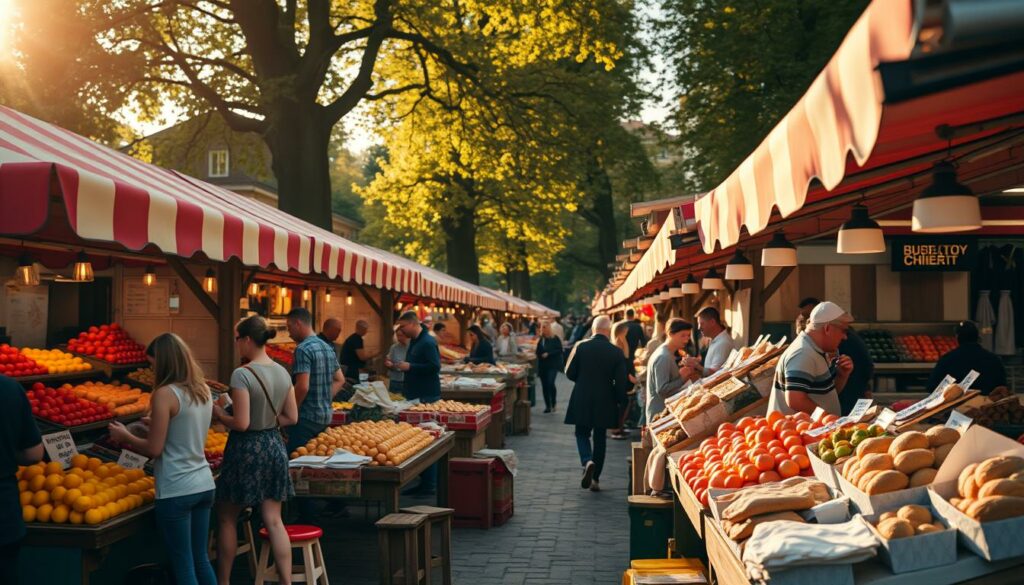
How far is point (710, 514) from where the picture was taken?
545cm

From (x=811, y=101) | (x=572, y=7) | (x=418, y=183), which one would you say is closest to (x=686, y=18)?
(x=572, y=7)

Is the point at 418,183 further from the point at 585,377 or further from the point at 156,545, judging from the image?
the point at 156,545

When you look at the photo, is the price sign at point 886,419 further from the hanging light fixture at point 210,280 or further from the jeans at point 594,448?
the hanging light fixture at point 210,280

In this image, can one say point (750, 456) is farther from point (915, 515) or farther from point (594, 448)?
point (594, 448)

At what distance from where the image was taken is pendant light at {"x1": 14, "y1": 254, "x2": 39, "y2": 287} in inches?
402

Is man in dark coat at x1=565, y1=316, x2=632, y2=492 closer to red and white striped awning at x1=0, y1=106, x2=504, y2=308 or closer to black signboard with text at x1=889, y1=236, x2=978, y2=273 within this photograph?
red and white striped awning at x1=0, y1=106, x2=504, y2=308

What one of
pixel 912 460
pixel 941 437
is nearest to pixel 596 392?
pixel 941 437

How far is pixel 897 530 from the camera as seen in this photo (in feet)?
12.5

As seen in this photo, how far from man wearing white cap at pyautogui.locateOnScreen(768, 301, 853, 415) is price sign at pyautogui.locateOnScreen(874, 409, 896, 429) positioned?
62.9 inches

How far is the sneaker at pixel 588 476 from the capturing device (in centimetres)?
1195

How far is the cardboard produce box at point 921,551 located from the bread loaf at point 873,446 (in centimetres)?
79

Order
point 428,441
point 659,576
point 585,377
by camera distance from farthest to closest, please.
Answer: point 585,377, point 428,441, point 659,576

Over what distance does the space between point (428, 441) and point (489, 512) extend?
1.37m

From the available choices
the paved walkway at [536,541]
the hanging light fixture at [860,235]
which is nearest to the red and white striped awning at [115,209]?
the paved walkway at [536,541]
